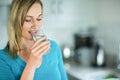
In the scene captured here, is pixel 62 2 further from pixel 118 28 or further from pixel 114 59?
pixel 114 59

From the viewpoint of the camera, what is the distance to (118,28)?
2.23 meters

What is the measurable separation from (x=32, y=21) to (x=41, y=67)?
0.64ft

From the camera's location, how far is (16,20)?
97cm

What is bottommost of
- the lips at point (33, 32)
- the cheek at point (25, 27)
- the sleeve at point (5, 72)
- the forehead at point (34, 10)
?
the sleeve at point (5, 72)

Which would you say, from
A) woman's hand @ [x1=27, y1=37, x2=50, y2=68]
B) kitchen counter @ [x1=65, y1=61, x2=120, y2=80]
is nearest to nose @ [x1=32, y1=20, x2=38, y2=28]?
woman's hand @ [x1=27, y1=37, x2=50, y2=68]

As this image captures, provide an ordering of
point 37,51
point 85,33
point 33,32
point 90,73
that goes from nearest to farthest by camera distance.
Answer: point 37,51
point 33,32
point 90,73
point 85,33

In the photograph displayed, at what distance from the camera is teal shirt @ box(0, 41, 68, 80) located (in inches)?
38.1

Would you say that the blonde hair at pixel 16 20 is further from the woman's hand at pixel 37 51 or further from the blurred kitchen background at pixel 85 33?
the blurred kitchen background at pixel 85 33

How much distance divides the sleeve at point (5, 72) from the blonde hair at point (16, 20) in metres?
0.05

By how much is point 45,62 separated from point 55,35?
4.74 ft

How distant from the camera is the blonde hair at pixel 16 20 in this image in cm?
97

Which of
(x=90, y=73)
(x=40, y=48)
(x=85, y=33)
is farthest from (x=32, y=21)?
(x=85, y=33)

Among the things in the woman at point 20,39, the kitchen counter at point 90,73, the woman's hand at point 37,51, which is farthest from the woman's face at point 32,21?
the kitchen counter at point 90,73

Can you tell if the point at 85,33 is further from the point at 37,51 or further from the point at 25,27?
the point at 37,51
